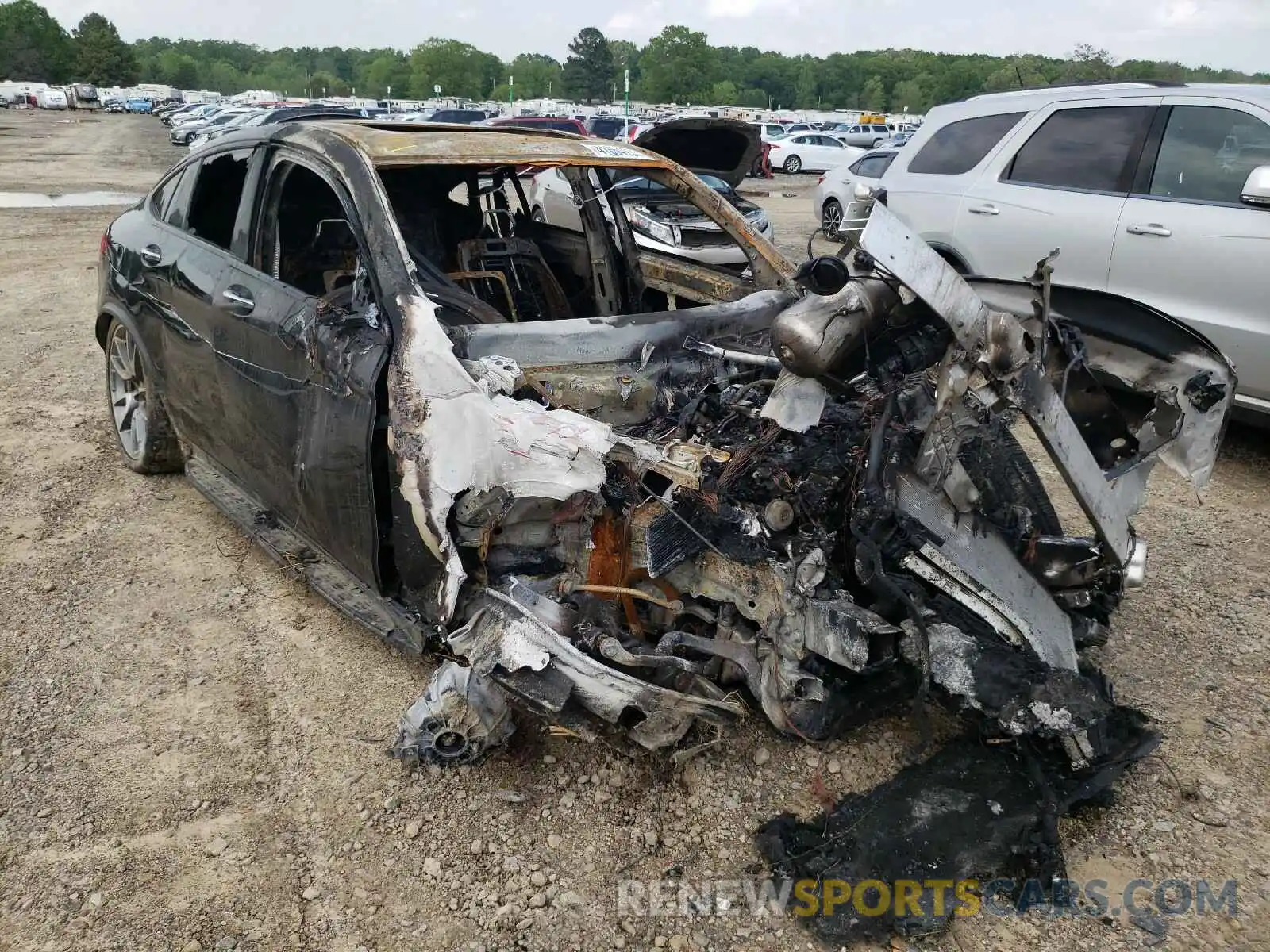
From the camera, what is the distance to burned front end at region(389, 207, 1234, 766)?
2289mm

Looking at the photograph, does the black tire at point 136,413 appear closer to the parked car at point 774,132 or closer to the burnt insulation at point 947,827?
the burnt insulation at point 947,827

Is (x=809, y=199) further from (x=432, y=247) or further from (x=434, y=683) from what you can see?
(x=434, y=683)

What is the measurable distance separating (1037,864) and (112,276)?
4.49m

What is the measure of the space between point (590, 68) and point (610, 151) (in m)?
96.8

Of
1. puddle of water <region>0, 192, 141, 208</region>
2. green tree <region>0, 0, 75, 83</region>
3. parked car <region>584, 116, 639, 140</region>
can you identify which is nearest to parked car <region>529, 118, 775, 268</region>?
puddle of water <region>0, 192, 141, 208</region>

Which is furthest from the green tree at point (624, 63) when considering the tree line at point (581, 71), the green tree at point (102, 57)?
the green tree at point (102, 57)

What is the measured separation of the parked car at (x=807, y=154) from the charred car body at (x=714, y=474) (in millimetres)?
25103

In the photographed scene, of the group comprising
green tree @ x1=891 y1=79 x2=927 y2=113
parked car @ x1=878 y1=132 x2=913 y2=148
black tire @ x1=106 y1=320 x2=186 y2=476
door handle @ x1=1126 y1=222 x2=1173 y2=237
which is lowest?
black tire @ x1=106 y1=320 x2=186 y2=476

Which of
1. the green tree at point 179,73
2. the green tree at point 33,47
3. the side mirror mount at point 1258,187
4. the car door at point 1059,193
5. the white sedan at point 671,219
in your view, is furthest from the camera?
the green tree at point 179,73

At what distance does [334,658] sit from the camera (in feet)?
10.4

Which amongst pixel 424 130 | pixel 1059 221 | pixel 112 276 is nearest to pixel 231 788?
pixel 424 130

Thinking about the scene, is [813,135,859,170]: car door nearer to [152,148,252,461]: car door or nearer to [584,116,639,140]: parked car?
[584,116,639,140]: parked car

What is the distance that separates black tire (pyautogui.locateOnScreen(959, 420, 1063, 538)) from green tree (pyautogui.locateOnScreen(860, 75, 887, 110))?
Result: 295 feet

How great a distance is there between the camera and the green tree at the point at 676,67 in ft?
292
